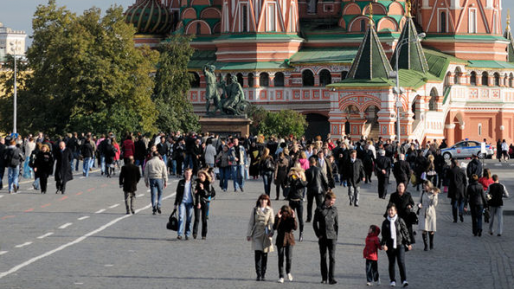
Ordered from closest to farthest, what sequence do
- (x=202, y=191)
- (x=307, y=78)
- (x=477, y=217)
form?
1. (x=202, y=191)
2. (x=477, y=217)
3. (x=307, y=78)

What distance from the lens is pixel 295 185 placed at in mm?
26641

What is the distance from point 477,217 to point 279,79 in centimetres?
6221

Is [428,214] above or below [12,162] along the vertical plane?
below

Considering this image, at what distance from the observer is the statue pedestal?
214ft

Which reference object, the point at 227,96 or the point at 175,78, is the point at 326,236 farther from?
the point at 175,78

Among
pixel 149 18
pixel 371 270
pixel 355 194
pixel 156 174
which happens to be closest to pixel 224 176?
pixel 355 194

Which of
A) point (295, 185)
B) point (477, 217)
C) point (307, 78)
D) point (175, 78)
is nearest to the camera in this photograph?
point (295, 185)

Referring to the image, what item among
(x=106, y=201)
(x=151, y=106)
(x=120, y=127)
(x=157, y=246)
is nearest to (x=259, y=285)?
(x=157, y=246)

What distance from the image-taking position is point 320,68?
89875 mm

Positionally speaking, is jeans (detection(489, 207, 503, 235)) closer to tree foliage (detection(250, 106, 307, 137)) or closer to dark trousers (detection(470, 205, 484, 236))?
dark trousers (detection(470, 205, 484, 236))

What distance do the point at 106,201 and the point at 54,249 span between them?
10.8 meters

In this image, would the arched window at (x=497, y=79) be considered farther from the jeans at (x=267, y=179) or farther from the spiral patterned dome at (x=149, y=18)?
the jeans at (x=267, y=179)

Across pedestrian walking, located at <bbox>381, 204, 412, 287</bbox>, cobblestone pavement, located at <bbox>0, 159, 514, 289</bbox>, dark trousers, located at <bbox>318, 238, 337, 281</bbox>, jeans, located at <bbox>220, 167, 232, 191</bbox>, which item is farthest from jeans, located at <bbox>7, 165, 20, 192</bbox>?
pedestrian walking, located at <bbox>381, 204, 412, 287</bbox>

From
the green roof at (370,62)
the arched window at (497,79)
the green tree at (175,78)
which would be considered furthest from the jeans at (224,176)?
the arched window at (497,79)
